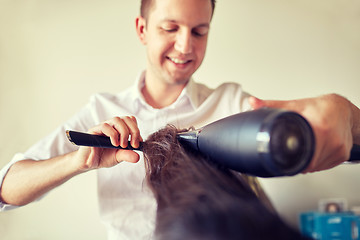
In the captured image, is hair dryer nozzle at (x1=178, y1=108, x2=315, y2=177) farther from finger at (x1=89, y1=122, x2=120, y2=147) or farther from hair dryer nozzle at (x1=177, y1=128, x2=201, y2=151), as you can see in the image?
finger at (x1=89, y1=122, x2=120, y2=147)

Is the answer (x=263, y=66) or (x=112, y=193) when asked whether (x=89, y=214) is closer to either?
(x=112, y=193)

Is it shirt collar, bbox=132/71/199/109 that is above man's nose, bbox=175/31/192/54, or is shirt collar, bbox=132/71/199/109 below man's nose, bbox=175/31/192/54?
below

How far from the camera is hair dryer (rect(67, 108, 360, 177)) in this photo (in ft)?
1.40

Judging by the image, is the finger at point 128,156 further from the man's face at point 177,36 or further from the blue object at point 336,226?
the blue object at point 336,226

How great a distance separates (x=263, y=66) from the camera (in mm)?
2080

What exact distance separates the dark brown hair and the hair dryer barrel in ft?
0.16

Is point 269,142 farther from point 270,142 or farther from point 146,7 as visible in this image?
point 146,7

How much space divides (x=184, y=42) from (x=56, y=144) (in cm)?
57

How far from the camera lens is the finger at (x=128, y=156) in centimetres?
83

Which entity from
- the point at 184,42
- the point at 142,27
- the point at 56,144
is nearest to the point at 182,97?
the point at 184,42

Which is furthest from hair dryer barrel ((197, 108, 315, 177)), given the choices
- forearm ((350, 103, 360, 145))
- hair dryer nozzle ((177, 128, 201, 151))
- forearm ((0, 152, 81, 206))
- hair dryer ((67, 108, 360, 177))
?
forearm ((0, 152, 81, 206))

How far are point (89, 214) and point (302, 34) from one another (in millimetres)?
1533

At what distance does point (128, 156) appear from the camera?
0.84 metres

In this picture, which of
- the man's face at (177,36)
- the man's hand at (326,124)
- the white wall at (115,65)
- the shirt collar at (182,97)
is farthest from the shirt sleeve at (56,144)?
the man's hand at (326,124)
